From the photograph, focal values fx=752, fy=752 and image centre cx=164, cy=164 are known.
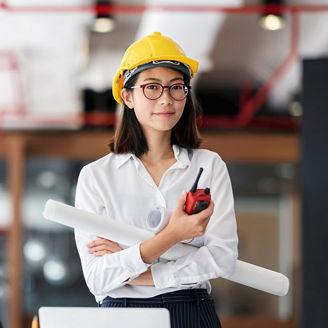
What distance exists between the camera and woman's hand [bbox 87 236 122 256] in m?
2.05

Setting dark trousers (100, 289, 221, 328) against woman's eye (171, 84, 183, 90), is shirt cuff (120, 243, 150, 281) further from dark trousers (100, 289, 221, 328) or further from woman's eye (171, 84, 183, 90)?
woman's eye (171, 84, 183, 90)

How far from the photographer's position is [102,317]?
1.84m

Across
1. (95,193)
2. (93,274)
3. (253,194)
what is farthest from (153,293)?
(253,194)

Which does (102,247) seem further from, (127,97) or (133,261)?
(127,97)

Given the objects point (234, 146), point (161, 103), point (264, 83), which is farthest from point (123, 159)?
point (234, 146)

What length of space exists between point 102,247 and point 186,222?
0.95 ft

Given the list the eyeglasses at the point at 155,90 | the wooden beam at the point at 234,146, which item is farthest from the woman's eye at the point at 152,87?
the wooden beam at the point at 234,146

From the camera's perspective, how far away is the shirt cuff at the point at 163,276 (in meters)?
2.00

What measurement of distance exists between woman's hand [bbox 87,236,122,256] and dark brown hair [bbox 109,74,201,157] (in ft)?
0.95

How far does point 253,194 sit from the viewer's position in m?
12.5

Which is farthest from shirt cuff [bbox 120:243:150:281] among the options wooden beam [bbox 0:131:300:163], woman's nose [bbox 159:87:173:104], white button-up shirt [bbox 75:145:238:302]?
wooden beam [bbox 0:131:300:163]

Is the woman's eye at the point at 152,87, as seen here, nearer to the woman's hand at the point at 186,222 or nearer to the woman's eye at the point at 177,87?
the woman's eye at the point at 177,87

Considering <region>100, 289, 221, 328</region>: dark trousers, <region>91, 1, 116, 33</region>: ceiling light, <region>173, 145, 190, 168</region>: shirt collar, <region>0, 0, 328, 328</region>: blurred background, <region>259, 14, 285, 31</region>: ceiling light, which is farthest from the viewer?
<region>0, 0, 328, 328</region>: blurred background

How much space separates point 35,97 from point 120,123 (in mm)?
7309
